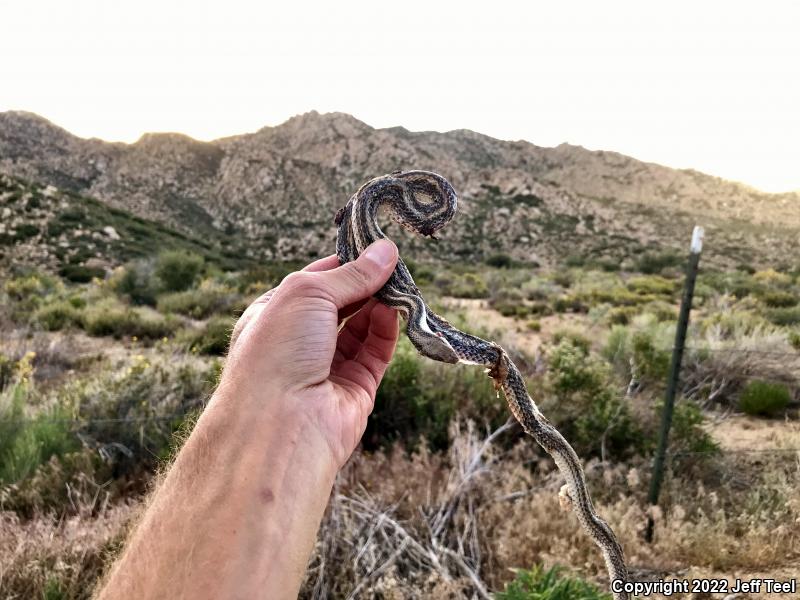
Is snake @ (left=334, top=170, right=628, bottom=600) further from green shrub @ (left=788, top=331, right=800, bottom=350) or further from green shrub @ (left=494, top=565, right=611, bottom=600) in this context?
green shrub @ (left=788, top=331, right=800, bottom=350)

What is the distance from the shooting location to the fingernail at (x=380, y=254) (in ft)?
6.74

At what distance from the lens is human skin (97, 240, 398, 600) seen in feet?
5.27

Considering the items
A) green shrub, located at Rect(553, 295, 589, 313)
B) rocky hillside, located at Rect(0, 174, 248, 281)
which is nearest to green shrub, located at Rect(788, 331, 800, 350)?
green shrub, located at Rect(553, 295, 589, 313)

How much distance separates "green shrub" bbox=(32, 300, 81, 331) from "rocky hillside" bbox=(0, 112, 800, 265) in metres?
25.7

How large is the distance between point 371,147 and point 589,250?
82.8ft

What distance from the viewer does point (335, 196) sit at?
4841 centimetres

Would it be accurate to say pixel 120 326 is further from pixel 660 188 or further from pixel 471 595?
pixel 660 188

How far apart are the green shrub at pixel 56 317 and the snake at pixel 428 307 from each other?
10979 millimetres

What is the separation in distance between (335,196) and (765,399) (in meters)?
43.9

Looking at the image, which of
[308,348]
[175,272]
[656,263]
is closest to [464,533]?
[308,348]

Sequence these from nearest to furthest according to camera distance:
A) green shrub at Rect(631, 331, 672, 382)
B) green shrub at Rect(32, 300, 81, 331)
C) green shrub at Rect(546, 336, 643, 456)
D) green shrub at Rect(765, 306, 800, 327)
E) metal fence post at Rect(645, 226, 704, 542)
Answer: metal fence post at Rect(645, 226, 704, 542) < green shrub at Rect(546, 336, 643, 456) < green shrub at Rect(631, 331, 672, 382) < green shrub at Rect(32, 300, 81, 331) < green shrub at Rect(765, 306, 800, 327)

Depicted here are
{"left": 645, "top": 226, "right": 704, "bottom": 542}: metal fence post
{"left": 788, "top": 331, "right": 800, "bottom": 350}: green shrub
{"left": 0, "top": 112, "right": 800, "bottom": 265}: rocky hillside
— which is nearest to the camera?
{"left": 645, "top": 226, "right": 704, "bottom": 542}: metal fence post

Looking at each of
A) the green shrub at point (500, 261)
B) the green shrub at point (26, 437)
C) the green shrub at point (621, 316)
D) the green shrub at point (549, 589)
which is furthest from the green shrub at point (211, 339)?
the green shrub at point (500, 261)

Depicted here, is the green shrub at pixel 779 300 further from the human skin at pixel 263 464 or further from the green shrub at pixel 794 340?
the human skin at pixel 263 464
